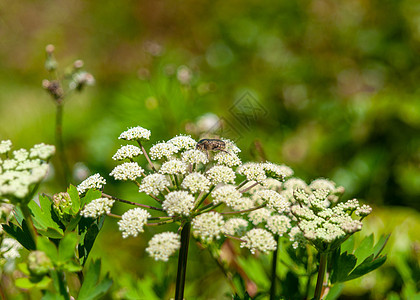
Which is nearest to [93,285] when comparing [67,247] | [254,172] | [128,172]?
[67,247]

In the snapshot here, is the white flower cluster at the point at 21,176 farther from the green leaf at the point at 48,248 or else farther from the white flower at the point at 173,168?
the white flower at the point at 173,168

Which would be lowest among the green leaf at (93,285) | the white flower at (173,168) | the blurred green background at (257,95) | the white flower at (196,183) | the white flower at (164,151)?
the green leaf at (93,285)

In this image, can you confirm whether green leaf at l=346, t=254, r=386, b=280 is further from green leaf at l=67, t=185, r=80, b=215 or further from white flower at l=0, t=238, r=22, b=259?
white flower at l=0, t=238, r=22, b=259

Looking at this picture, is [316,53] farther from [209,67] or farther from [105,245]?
[105,245]

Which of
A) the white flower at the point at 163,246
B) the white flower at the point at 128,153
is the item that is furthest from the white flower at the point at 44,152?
the white flower at the point at 163,246

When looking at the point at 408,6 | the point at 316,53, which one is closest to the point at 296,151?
the point at 316,53

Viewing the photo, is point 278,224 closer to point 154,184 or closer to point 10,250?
point 154,184
